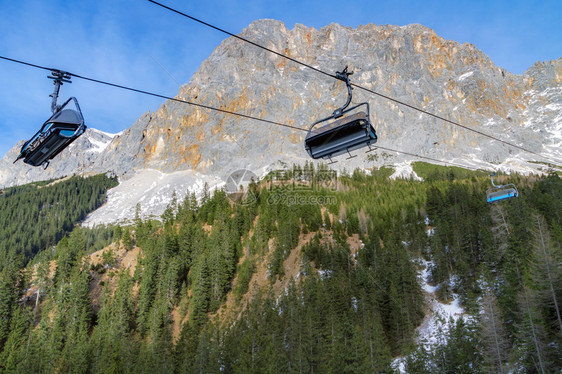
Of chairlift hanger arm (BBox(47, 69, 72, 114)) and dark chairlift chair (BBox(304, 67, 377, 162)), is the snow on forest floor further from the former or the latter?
chairlift hanger arm (BBox(47, 69, 72, 114))

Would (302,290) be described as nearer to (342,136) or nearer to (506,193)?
(506,193)

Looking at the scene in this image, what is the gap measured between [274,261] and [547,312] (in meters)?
45.5

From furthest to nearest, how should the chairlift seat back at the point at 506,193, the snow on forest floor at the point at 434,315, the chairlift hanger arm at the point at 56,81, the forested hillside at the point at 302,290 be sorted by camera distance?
1. the snow on forest floor at the point at 434,315
2. the forested hillside at the point at 302,290
3. the chairlift seat back at the point at 506,193
4. the chairlift hanger arm at the point at 56,81

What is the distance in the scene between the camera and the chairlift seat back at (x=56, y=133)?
13253 millimetres

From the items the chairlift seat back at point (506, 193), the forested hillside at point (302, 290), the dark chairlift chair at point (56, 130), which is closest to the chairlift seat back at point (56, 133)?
the dark chairlift chair at point (56, 130)

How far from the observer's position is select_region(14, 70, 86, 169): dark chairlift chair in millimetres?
13219

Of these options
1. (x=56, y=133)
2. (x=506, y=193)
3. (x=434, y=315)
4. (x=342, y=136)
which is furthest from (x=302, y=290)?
(x=56, y=133)

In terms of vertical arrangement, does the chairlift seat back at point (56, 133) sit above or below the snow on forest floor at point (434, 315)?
above

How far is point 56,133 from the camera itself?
1322 centimetres

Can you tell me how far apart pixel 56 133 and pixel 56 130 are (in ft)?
0.33

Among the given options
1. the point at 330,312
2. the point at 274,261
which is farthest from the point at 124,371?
the point at 274,261

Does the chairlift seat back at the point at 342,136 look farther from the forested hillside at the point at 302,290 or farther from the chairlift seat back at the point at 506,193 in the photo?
the forested hillside at the point at 302,290

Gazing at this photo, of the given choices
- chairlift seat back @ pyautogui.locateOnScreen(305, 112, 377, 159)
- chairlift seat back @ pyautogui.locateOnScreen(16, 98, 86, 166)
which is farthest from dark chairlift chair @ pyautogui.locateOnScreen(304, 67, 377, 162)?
chairlift seat back @ pyautogui.locateOnScreen(16, 98, 86, 166)

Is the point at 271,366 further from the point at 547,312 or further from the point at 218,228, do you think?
the point at 218,228
